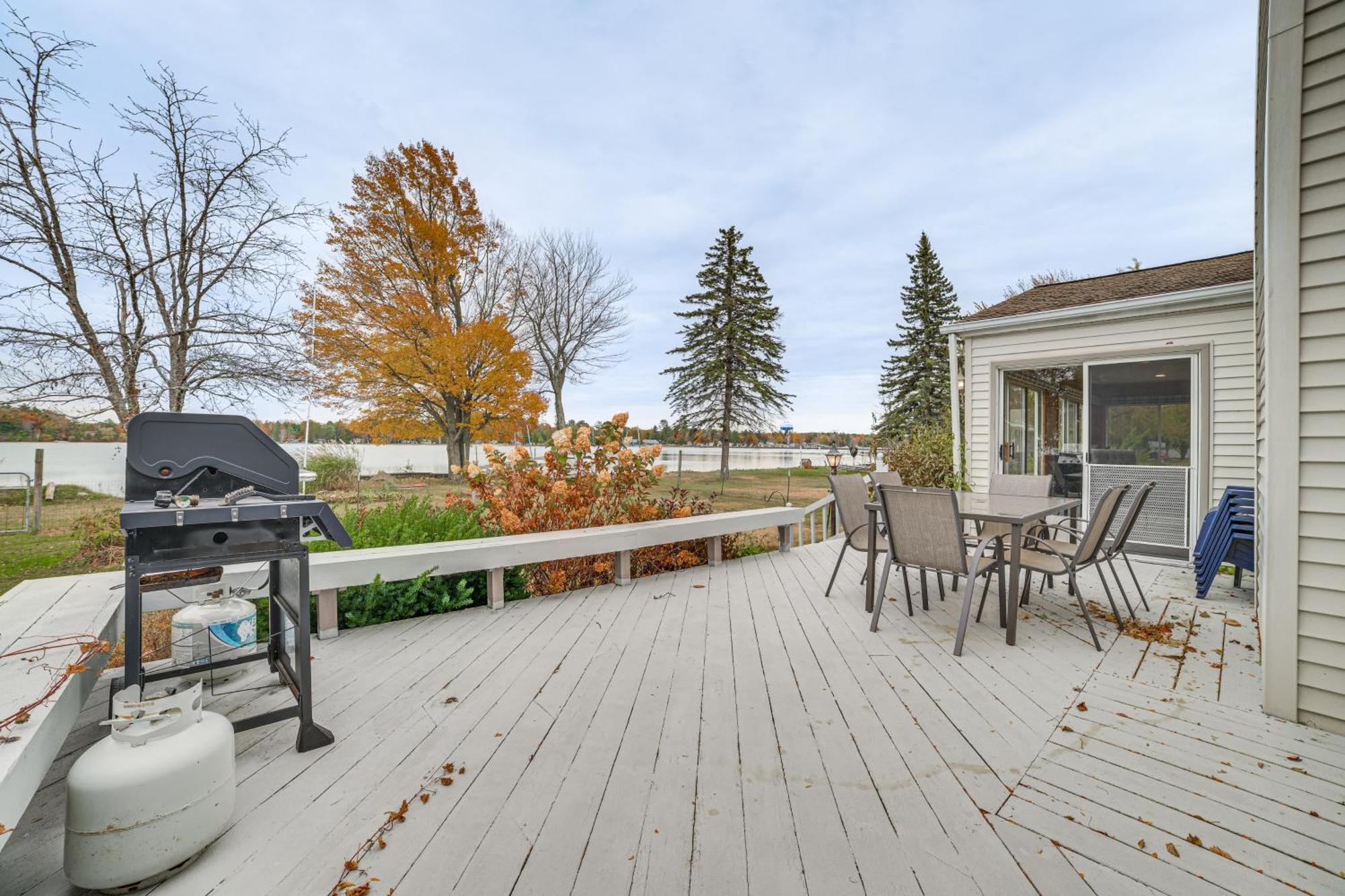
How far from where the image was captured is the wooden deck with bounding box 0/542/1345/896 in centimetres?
129

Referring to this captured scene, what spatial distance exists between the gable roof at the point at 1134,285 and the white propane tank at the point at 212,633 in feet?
23.4

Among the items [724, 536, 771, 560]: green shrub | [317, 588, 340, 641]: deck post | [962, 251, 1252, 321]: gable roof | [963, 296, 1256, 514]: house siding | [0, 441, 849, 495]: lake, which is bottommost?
[724, 536, 771, 560]: green shrub

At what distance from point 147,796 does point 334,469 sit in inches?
216

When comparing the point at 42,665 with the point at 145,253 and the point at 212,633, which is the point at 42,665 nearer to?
the point at 212,633

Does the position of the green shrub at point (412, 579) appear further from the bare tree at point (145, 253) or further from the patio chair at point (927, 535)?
the patio chair at point (927, 535)

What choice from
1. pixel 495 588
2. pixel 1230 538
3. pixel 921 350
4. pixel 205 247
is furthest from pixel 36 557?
pixel 921 350

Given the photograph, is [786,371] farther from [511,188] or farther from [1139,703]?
[1139,703]

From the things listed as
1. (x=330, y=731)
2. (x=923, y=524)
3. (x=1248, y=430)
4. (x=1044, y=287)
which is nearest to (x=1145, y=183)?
(x=1044, y=287)

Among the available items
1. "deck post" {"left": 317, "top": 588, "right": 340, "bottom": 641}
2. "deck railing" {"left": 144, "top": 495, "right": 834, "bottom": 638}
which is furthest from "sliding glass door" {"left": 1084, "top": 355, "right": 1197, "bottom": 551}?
"deck post" {"left": 317, "top": 588, "right": 340, "bottom": 641}

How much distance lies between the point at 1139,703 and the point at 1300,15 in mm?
2823

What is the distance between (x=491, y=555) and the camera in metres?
3.31

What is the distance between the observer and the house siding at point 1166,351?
4.71 m

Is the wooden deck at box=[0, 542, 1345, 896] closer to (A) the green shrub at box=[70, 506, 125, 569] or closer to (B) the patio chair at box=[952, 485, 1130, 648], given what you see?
(B) the patio chair at box=[952, 485, 1130, 648]

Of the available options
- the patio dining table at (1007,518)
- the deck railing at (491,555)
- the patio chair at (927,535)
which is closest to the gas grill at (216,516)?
the deck railing at (491,555)
